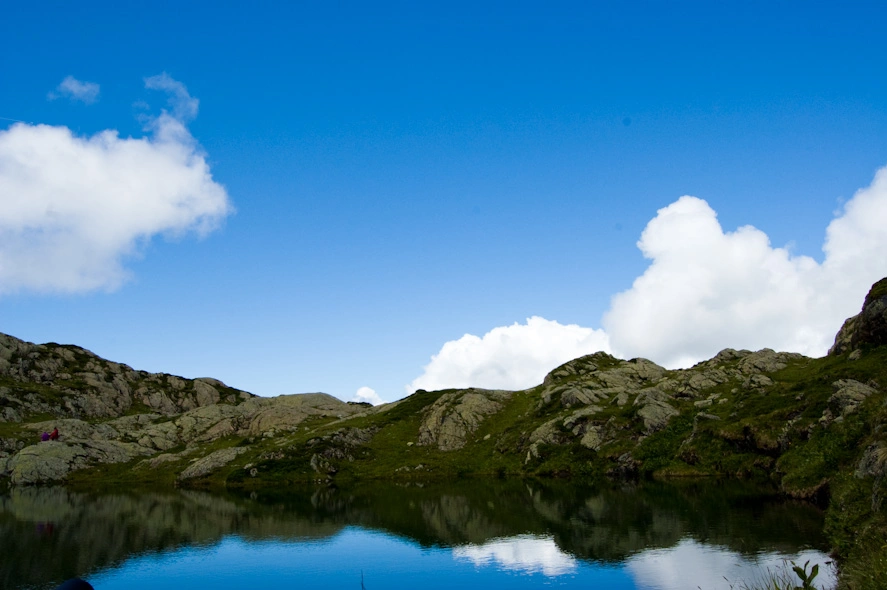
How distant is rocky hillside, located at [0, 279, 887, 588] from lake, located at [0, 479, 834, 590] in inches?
345

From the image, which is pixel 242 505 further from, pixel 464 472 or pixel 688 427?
pixel 688 427

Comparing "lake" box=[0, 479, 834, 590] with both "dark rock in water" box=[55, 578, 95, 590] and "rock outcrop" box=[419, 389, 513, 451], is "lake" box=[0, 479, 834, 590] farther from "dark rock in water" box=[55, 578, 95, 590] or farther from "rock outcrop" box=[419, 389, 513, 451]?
"rock outcrop" box=[419, 389, 513, 451]

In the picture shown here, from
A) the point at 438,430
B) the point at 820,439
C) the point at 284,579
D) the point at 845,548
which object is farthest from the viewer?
the point at 438,430

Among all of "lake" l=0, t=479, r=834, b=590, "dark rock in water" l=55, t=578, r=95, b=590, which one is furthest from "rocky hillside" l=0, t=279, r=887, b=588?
"dark rock in water" l=55, t=578, r=95, b=590

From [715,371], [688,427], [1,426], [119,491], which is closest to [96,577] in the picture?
[119,491]

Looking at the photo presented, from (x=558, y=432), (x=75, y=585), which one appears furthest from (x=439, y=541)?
(x=558, y=432)

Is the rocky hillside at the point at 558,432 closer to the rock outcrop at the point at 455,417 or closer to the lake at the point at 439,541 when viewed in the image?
the rock outcrop at the point at 455,417

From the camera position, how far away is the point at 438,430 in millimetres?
150500

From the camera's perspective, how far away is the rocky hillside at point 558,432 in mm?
77500

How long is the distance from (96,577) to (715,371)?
12939 centimetres

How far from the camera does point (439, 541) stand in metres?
60.5

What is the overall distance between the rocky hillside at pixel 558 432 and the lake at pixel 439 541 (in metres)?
8.77

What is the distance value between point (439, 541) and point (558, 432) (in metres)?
71.0

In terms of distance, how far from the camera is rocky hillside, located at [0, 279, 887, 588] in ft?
254
